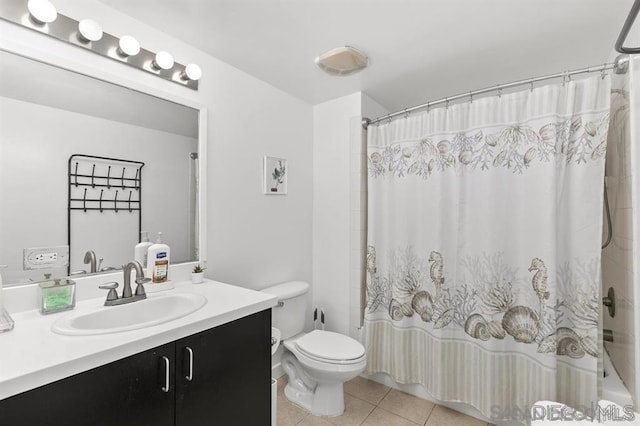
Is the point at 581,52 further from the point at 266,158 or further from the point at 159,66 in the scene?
the point at 159,66

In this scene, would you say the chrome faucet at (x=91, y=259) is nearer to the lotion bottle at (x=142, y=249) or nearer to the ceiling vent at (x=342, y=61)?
the lotion bottle at (x=142, y=249)

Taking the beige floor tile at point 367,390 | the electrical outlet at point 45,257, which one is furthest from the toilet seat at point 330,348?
the electrical outlet at point 45,257

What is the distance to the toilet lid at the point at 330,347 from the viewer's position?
5.74 ft

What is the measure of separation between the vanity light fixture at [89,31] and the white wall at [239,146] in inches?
2.4

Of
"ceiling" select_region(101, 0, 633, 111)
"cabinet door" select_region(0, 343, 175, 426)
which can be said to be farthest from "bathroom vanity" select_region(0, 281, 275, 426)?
"ceiling" select_region(101, 0, 633, 111)

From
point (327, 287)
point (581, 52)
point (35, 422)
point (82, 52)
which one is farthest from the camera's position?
point (327, 287)

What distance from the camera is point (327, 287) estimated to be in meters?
2.48

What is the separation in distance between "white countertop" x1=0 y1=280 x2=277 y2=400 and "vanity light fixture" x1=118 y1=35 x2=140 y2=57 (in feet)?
3.86

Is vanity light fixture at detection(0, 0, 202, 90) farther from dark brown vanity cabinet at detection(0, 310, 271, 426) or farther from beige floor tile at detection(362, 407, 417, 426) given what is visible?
beige floor tile at detection(362, 407, 417, 426)

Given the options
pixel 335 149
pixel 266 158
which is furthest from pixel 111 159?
pixel 335 149

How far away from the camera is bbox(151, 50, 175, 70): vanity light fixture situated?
4.95ft

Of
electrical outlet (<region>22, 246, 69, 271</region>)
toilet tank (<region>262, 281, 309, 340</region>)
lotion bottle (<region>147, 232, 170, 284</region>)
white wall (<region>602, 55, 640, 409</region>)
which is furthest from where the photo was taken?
toilet tank (<region>262, 281, 309, 340</region>)

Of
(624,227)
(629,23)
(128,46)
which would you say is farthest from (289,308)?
(629,23)

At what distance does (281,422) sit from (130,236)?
1.40 meters
